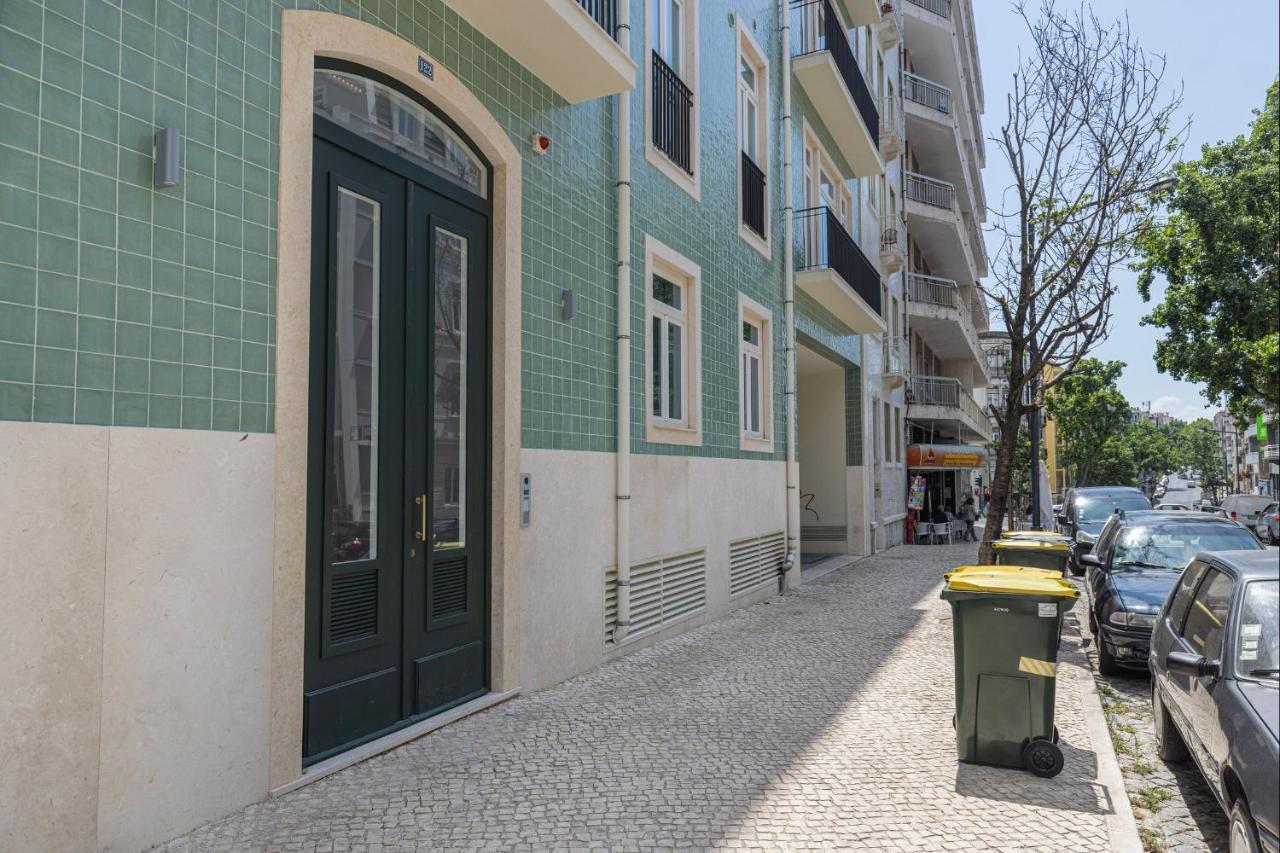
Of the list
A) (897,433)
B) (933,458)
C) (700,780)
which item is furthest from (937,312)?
(700,780)

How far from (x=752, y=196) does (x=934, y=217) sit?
16808 millimetres

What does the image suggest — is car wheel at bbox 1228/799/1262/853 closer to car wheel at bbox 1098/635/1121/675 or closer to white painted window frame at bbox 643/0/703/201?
car wheel at bbox 1098/635/1121/675

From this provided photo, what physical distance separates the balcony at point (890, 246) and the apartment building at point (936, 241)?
7.96ft

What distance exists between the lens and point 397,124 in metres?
5.91

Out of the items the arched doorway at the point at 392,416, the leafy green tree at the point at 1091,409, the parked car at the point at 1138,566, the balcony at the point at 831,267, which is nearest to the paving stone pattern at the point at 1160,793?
the parked car at the point at 1138,566

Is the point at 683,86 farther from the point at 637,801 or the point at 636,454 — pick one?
the point at 637,801

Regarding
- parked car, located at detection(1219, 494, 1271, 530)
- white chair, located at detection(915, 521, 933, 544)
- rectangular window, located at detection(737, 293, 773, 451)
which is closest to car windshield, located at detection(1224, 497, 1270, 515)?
parked car, located at detection(1219, 494, 1271, 530)

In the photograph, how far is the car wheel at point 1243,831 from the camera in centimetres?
332

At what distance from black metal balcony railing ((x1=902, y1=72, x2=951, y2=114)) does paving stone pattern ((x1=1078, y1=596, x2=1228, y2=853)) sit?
949 inches

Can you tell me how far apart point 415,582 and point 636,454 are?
3260 mm

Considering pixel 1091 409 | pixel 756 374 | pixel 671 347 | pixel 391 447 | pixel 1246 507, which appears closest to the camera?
pixel 391 447

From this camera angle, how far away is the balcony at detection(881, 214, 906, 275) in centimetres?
2266

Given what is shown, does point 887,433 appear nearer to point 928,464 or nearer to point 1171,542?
point 928,464

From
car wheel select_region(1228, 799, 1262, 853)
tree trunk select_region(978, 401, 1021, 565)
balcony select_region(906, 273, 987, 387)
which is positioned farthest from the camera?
balcony select_region(906, 273, 987, 387)
